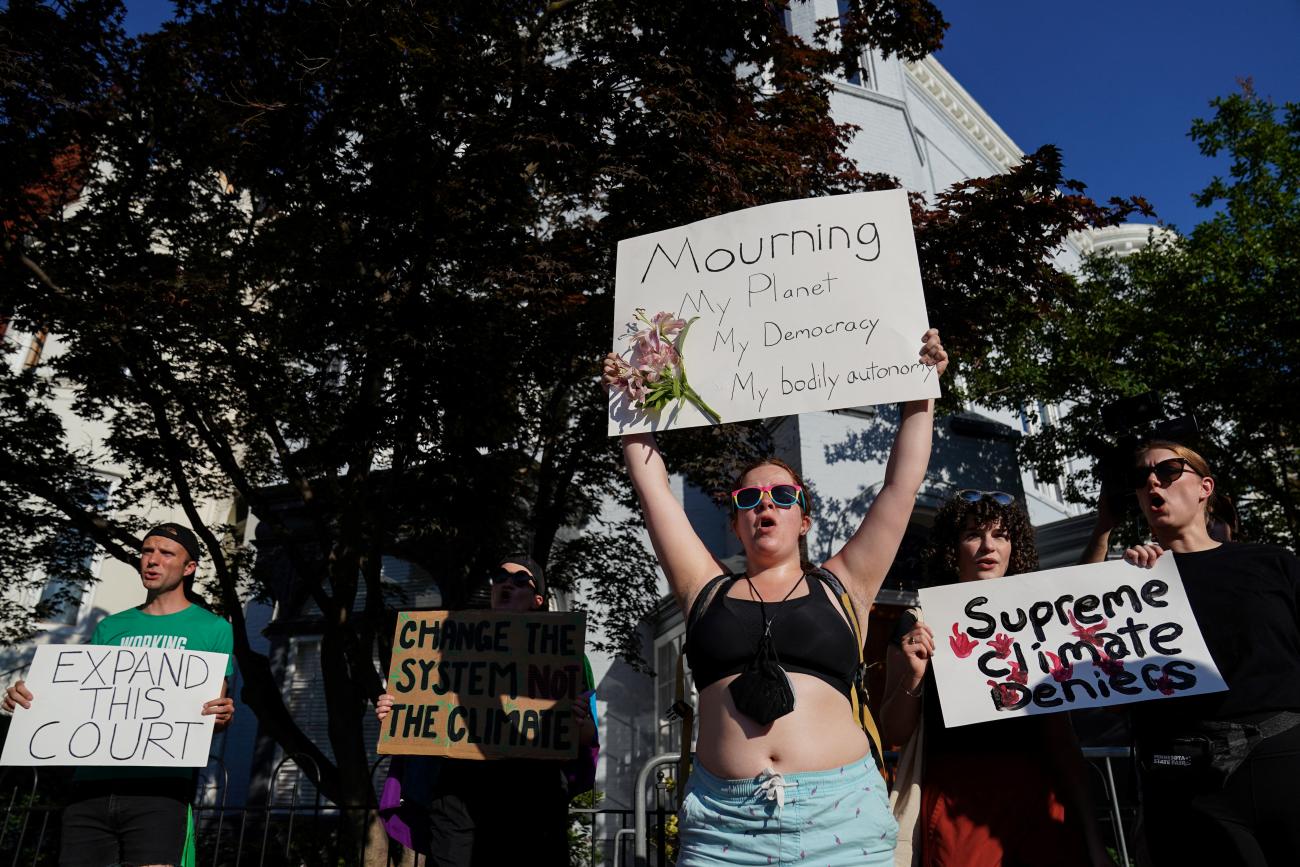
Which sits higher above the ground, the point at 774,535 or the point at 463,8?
the point at 463,8

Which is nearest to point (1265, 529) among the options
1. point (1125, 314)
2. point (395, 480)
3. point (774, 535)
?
point (1125, 314)

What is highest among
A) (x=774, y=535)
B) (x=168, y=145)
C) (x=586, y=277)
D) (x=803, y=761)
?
(x=168, y=145)

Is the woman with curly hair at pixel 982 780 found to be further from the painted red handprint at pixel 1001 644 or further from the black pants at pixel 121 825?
the black pants at pixel 121 825

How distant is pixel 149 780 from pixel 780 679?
302 centimetres

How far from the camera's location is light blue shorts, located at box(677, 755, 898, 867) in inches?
83.7

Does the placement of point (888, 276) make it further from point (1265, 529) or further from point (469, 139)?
point (1265, 529)

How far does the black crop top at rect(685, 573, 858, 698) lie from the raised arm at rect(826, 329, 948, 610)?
0.56ft

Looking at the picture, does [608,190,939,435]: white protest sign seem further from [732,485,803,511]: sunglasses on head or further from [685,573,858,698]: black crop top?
[685,573,858,698]: black crop top

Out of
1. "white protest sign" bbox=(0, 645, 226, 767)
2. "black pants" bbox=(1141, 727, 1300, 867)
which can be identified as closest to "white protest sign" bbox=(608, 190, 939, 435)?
"black pants" bbox=(1141, 727, 1300, 867)

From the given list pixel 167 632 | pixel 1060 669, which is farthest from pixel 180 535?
pixel 1060 669

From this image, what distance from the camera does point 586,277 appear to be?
266 inches

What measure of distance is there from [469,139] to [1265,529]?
12090 millimetres

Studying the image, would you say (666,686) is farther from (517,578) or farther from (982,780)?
(982,780)

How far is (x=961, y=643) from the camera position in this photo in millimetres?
2980
